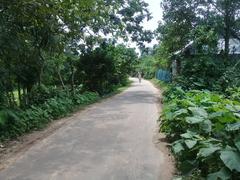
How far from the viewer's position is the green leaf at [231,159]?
4.46 metres

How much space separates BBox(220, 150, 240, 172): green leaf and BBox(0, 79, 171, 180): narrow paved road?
200 cm

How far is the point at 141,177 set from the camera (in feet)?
21.3

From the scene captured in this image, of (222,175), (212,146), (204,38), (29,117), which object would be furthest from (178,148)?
(204,38)

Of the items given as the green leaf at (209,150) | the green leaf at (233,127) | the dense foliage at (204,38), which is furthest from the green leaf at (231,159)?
the dense foliage at (204,38)

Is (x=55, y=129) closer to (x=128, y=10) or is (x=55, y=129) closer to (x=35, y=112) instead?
(x=35, y=112)

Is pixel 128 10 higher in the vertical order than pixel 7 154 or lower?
higher

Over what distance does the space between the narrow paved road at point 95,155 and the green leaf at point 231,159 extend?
200cm

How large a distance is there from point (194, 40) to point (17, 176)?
48.3 ft

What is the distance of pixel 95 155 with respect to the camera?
8047 millimetres

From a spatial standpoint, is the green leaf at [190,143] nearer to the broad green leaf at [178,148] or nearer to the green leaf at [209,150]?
the broad green leaf at [178,148]

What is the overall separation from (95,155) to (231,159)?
4.01m

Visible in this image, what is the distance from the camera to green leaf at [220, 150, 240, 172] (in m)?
4.46

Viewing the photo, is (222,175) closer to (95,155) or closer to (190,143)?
(190,143)

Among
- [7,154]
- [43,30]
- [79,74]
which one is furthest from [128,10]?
[7,154]
